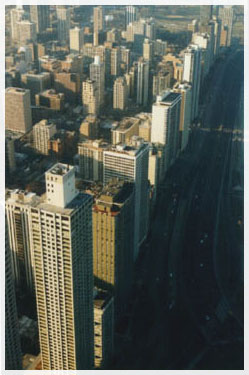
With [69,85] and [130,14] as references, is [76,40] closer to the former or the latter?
[130,14]

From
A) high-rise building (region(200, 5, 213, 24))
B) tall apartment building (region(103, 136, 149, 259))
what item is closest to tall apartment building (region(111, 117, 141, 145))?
tall apartment building (region(103, 136, 149, 259))

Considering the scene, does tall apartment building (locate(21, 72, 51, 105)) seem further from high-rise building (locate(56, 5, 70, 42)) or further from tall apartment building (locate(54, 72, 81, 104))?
high-rise building (locate(56, 5, 70, 42))

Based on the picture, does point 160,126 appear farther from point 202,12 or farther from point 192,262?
point 202,12

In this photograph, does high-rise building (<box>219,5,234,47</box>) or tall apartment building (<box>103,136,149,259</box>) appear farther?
high-rise building (<box>219,5,234,47</box>)

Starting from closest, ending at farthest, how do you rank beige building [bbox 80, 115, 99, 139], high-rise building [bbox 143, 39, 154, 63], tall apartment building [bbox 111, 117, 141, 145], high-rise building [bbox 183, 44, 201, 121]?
tall apartment building [bbox 111, 117, 141, 145] < beige building [bbox 80, 115, 99, 139] < high-rise building [bbox 183, 44, 201, 121] < high-rise building [bbox 143, 39, 154, 63]

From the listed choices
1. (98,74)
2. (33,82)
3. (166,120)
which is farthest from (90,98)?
(166,120)

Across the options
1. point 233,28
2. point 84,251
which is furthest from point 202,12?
point 84,251

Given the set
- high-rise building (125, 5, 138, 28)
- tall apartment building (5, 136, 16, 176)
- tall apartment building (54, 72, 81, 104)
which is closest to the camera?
tall apartment building (5, 136, 16, 176)

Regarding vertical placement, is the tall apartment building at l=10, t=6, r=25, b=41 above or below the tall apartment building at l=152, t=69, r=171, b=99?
above
